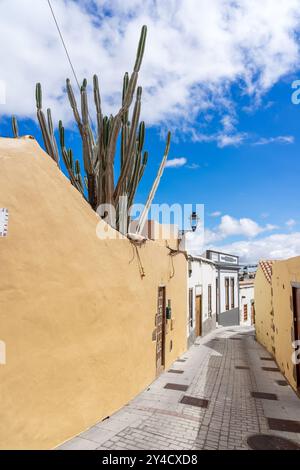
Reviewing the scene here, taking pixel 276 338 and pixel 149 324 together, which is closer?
pixel 149 324

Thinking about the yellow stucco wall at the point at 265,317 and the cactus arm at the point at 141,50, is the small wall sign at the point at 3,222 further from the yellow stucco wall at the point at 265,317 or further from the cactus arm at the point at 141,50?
the yellow stucco wall at the point at 265,317

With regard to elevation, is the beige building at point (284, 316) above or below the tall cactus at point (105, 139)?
A: below

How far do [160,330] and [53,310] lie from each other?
5344 millimetres

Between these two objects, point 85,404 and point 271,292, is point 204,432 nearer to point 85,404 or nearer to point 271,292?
point 85,404

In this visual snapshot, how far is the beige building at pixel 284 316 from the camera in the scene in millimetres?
7969

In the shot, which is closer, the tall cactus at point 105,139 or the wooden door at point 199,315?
the tall cactus at point 105,139

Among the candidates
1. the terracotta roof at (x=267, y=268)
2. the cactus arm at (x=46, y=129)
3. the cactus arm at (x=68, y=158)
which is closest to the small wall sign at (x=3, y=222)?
the cactus arm at (x=46, y=129)

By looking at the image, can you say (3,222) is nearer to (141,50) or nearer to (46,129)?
(46,129)

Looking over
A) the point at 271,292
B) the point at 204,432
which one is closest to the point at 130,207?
the point at 204,432

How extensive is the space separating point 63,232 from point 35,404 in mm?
2651

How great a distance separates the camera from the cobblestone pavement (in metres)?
5.00

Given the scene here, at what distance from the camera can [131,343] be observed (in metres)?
6.86

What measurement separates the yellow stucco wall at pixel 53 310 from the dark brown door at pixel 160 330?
2.52 m

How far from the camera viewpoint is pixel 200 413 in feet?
20.8
